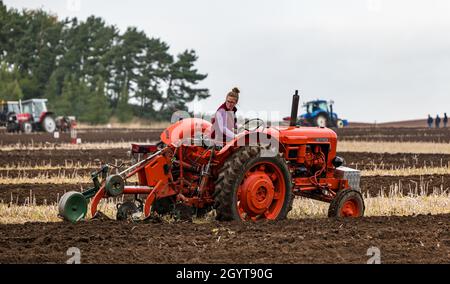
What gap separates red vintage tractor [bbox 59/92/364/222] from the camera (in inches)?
417

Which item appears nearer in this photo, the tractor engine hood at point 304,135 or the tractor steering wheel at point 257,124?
the tractor steering wheel at point 257,124

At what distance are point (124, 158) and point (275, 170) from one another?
46.9ft

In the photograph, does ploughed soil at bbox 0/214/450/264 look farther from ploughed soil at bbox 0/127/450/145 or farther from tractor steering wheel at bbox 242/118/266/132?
ploughed soil at bbox 0/127/450/145

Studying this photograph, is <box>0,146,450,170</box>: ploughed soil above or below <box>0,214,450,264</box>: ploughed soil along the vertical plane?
above

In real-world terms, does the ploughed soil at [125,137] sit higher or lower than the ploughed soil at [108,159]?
higher

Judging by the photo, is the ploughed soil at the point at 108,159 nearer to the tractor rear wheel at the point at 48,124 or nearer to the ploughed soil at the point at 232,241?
the ploughed soil at the point at 232,241

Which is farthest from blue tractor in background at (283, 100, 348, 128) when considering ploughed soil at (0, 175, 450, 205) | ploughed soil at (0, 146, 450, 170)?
ploughed soil at (0, 175, 450, 205)

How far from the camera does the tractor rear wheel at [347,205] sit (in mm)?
11609

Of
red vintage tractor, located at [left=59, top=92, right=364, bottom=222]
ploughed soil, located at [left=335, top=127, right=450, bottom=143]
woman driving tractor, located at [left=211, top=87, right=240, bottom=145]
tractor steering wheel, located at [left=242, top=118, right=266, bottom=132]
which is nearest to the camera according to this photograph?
red vintage tractor, located at [left=59, top=92, right=364, bottom=222]

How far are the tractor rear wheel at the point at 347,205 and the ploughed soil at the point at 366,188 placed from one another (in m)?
3.29

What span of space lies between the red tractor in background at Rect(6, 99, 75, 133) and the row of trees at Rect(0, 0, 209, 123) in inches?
569

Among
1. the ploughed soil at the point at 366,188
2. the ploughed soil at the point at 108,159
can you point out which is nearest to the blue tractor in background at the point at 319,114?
the ploughed soil at the point at 108,159
